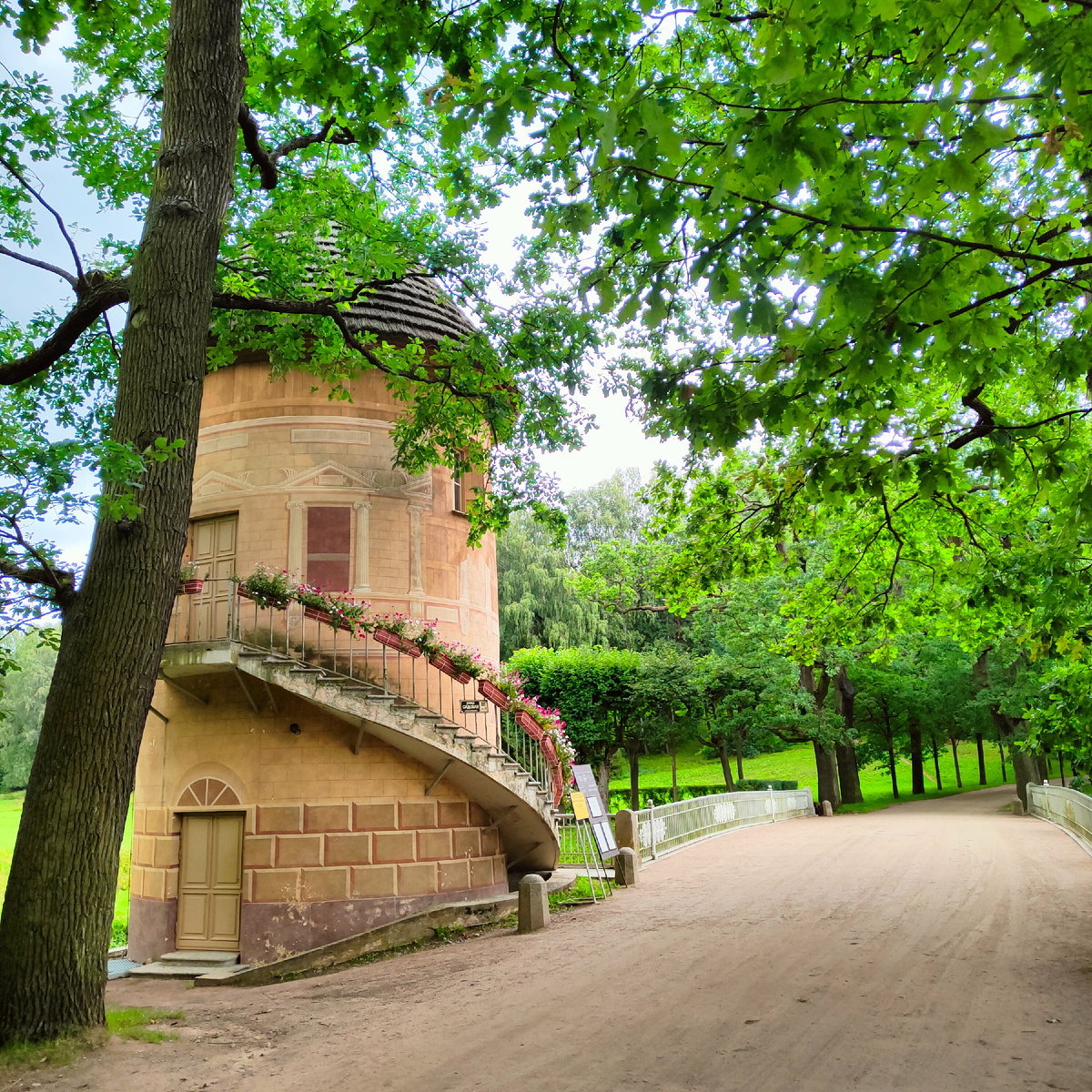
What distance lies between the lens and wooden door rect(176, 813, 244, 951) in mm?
12562

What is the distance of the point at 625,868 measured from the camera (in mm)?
15266

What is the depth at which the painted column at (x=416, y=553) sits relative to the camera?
1382 centimetres

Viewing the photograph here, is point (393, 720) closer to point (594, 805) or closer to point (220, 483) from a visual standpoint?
point (594, 805)

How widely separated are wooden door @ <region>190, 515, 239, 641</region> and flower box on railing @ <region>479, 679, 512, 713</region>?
146 inches

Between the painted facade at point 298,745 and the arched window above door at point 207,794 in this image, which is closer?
the painted facade at point 298,745

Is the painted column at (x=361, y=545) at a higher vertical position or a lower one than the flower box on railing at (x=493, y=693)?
higher

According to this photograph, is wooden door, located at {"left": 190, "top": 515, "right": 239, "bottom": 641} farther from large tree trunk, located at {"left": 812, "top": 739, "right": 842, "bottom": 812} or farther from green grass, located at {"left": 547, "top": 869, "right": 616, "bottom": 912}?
large tree trunk, located at {"left": 812, "top": 739, "right": 842, "bottom": 812}

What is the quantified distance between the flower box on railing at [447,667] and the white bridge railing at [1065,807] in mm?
12868

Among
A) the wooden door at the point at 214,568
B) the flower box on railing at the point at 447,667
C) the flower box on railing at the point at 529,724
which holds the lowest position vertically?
the flower box on railing at the point at 529,724

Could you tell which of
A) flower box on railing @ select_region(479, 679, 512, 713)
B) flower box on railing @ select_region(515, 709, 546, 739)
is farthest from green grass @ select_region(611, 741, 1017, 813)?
flower box on railing @ select_region(479, 679, 512, 713)

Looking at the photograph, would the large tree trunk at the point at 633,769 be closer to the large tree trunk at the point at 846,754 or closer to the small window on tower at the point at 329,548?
the large tree trunk at the point at 846,754

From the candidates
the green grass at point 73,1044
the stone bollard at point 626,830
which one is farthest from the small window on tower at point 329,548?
the stone bollard at point 626,830

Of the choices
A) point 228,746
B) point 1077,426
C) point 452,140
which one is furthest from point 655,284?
point 228,746

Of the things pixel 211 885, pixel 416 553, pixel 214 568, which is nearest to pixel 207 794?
pixel 211 885
